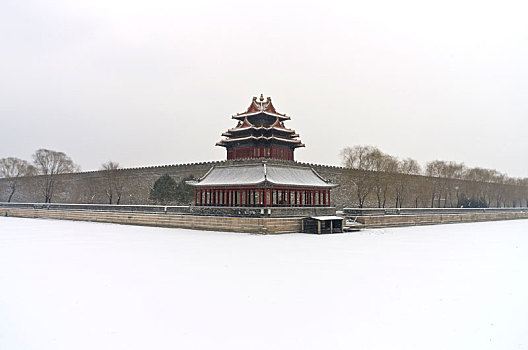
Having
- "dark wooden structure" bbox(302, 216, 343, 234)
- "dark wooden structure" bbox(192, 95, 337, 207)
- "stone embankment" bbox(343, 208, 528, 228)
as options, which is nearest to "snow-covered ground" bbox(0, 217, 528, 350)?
"dark wooden structure" bbox(302, 216, 343, 234)

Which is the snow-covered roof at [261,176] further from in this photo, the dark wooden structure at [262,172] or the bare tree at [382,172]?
the bare tree at [382,172]

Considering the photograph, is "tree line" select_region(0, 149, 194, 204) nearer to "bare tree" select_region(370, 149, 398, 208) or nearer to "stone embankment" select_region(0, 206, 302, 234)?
"stone embankment" select_region(0, 206, 302, 234)

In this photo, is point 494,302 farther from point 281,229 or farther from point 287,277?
point 281,229

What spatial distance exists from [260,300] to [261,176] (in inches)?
710

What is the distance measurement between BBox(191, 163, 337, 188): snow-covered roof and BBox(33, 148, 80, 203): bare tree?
32.2 meters

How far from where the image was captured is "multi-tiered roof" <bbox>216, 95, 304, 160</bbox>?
30.3m

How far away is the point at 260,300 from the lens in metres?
8.33

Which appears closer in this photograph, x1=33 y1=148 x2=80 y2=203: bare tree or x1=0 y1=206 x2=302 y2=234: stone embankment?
x1=0 y1=206 x2=302 y2=234: stone embankment

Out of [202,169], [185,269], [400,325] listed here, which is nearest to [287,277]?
[185,269]

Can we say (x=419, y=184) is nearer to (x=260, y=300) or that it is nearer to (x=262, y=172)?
(x=262, y=172)

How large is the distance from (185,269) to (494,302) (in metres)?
7.67

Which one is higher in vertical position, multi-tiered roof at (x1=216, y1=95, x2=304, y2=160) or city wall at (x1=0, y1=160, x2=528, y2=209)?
multi-tiered roof at (x1=216, y1=95, x2=304, y2=160)

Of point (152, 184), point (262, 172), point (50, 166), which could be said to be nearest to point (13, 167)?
point (50, 166)

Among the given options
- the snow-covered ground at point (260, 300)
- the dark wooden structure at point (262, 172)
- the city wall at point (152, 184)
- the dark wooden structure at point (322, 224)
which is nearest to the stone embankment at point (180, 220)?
the dark wooden structure at point (322, 224)
